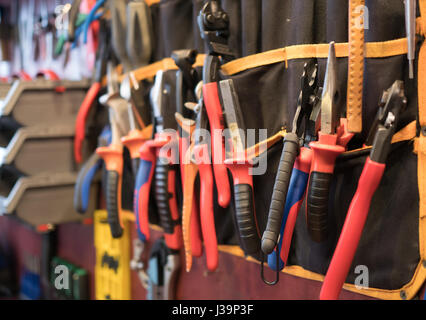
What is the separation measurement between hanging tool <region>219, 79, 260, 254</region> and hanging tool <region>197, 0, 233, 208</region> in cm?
2

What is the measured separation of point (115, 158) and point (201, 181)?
1.10ft

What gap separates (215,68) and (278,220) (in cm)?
33

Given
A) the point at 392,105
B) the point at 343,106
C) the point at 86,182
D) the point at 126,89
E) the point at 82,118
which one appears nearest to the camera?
the point at 392,105

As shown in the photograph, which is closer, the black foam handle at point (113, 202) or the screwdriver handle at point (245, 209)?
the screwdriver handle at point (245, 209)

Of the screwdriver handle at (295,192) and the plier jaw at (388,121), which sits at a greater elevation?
the plier jaw at (388,121)

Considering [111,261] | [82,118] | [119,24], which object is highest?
[119,24]

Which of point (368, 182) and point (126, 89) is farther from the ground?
point (126, 89)

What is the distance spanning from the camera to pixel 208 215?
31.3 inches

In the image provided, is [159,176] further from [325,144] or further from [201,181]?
[325,144]

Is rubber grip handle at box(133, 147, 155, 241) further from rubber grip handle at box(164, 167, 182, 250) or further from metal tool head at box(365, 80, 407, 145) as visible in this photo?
metal tool head at box(365, 80, 407, 145)

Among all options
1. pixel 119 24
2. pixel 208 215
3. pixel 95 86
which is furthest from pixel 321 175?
pixel 95 86

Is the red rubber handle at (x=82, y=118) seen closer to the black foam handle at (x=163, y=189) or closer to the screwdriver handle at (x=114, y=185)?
the screwdriver handle at (x=114, y=185)

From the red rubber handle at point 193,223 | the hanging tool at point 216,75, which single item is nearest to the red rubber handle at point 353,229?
the hanging tool at point 216,75

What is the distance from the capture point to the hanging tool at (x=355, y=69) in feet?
2.07
